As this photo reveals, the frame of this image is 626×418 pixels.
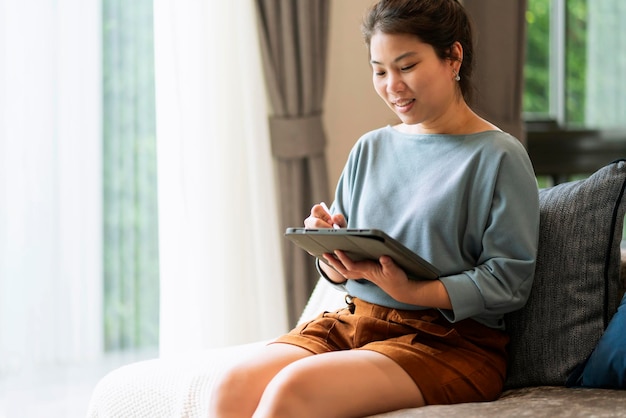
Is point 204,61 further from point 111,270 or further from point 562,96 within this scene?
point 562,96

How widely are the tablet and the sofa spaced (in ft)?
0.89

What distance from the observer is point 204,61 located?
10.7 feet

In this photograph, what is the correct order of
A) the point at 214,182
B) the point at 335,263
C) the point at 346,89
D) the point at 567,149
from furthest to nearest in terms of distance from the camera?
the point at 567,149
the point at 346,89
the point at 214,182
the point at 335,263

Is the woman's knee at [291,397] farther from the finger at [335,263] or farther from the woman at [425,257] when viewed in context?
the finger at [335,263]

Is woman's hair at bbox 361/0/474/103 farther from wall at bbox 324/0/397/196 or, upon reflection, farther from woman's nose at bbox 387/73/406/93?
wall at bbox 324/0/397/196

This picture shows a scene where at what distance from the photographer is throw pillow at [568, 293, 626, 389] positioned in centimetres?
172

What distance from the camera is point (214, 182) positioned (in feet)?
10.8

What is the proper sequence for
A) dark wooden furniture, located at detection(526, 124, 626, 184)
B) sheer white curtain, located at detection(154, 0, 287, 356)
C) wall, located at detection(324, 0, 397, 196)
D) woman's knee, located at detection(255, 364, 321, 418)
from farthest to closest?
dark wooden furniture, located at detection(526, 124, 626, 184)
wall, located at detection(324, 0, 397, 196)
sheer white curtain, located at detection(154, 0, 287, 356)
woman's knee, located at detection(255, 364, 321, 418)

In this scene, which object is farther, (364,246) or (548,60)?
(548,60)
